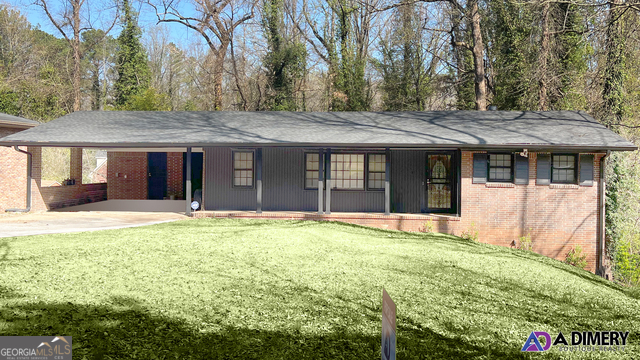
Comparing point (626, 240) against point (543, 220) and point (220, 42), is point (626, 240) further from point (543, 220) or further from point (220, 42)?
point (220, 42)

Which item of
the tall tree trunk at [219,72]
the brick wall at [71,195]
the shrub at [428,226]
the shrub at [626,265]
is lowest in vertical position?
the shrub at [626,265]

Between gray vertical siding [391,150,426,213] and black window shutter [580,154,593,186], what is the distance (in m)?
4.40

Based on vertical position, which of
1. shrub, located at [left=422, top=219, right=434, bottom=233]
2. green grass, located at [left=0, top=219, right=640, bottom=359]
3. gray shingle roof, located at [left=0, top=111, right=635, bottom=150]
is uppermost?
gray shingle roof, located at [left=0, top=111, right=635, bottom=150]

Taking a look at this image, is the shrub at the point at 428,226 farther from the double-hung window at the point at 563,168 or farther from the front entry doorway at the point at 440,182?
the double-hung window at the point at 563,168

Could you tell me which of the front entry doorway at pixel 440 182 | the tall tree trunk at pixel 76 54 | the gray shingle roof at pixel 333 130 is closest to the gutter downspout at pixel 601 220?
the gray shingle roof at pixel 333 130

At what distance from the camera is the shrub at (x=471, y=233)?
14.2 metres

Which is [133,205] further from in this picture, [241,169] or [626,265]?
[626,265]

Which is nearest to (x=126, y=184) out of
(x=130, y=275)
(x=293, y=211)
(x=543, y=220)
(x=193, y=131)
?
(x=193, y=131)

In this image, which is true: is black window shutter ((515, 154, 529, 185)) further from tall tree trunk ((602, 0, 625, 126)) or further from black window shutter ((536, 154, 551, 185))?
tall tree trunk ((602, 0, 625, 126))

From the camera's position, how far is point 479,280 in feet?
27.3

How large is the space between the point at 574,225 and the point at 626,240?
2319 mm

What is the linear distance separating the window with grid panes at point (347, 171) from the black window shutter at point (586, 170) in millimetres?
6254

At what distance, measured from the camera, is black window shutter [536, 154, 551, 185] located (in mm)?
14266

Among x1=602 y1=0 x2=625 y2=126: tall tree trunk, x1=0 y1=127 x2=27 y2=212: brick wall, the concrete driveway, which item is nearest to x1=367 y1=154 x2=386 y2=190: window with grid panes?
the concrete driveway
